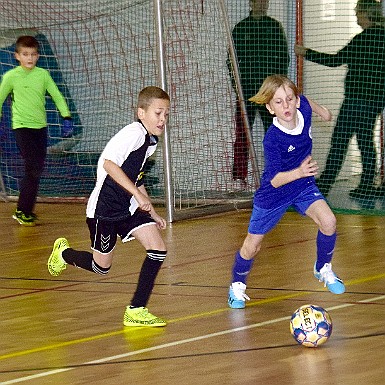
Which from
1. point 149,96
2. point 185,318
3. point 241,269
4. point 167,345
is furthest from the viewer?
point 241,269

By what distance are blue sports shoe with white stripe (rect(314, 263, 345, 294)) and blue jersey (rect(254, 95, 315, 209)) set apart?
0.48 metres

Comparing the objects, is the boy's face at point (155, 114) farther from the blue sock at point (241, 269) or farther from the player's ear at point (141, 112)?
the blue sock at point (241, 269)

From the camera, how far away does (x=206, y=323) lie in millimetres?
5836

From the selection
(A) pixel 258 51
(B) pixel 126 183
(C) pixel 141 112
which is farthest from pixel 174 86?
(B) pixel 126 183

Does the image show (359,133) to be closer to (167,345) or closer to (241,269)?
(241,269)

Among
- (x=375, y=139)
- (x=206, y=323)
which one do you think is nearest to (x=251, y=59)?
(x=375, y=139)

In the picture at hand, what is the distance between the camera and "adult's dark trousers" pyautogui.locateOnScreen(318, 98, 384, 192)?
11523 mm

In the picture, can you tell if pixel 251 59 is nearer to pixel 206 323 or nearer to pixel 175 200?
pixel 175 200

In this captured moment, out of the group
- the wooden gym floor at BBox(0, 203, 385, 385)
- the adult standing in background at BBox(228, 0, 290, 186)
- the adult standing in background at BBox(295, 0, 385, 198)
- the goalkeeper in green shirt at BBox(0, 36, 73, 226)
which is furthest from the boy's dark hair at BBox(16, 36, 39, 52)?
the adult standing in background at BBox(295, 0, 385, 198)

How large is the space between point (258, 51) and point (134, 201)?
6.03m

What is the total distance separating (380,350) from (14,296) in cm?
265

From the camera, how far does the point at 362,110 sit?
1152cm

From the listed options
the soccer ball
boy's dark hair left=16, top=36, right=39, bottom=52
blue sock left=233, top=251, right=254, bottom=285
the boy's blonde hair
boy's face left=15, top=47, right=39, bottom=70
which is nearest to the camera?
the soccer ball

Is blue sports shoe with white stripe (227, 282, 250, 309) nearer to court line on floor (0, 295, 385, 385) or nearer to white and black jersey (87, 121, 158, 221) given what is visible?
court line on floor (0, 295, 385, 385)
